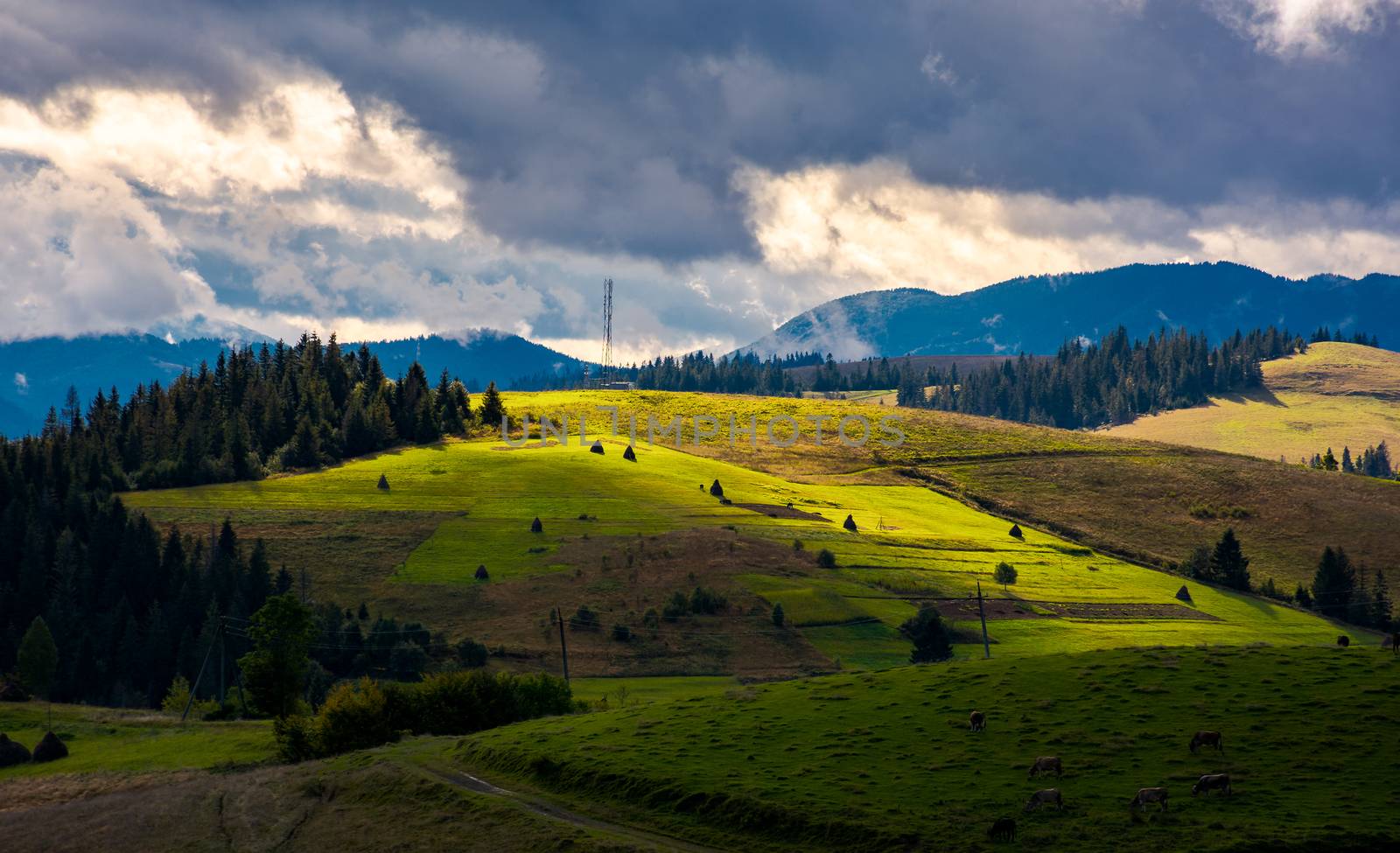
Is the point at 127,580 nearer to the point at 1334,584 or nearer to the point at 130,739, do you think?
the point at 130,739

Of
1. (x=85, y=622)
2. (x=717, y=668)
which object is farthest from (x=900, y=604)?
(x=85, y=622)

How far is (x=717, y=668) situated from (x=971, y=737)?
4878 centimetres

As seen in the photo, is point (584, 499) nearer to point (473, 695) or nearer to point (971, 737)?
point (473, 695)

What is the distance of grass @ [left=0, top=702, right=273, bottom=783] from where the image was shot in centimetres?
6981

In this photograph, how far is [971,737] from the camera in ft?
180

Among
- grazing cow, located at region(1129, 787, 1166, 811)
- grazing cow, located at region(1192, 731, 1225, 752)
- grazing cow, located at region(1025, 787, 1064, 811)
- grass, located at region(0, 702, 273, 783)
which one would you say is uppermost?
grazing cow, located at region(1192, 731, 1225, 752)

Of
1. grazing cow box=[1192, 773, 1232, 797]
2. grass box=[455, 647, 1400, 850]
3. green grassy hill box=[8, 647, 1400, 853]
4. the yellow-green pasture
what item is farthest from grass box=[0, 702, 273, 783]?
grazing cow box=[1192, 773, 1232, 797]

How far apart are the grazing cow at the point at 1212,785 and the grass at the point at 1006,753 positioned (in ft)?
1.62

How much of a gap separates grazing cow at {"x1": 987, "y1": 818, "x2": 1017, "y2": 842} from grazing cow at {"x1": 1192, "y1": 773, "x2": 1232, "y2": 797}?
7713mm

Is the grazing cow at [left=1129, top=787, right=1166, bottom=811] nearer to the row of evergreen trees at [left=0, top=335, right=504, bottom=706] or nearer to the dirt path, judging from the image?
the dirt path

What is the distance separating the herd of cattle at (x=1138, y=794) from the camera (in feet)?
141

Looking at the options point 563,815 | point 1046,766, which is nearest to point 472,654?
point 563,815

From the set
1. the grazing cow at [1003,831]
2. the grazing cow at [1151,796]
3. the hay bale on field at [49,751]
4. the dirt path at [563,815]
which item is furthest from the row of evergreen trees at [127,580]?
the grazing cow at [1151,796]

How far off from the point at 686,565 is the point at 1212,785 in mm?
84103
